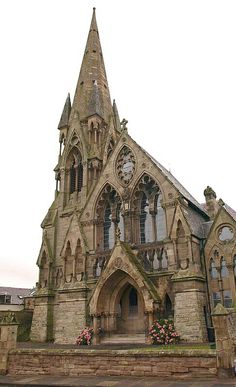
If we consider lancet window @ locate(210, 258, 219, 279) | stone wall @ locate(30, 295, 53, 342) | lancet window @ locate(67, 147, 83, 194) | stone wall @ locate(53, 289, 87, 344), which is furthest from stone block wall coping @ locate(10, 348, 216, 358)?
lancet window @ locate(67, 147, 83, 194)

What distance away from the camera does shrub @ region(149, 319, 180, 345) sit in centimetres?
1759

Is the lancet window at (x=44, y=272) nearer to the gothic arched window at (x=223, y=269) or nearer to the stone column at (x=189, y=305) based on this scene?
the stone column at (x=189, y=305)

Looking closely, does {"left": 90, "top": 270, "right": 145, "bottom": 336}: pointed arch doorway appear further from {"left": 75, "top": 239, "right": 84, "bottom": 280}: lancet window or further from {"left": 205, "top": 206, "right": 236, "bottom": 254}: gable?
{"left": 205, "top": 206, "right": 236, "bottom": 254}: gable

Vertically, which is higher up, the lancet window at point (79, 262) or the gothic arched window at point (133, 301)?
the lancet window at point (79, 262)

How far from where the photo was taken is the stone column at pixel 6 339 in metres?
14.1

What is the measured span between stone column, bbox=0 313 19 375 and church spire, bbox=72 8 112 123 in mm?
21856

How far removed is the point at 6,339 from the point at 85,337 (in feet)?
24.1

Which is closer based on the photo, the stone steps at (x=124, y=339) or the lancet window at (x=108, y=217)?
the stone steps at (x=124, y=339)

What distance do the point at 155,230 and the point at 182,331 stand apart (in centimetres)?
662

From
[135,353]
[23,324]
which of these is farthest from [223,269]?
[23,324]

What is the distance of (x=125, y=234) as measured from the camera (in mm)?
23484

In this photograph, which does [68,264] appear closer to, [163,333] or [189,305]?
[163,333]

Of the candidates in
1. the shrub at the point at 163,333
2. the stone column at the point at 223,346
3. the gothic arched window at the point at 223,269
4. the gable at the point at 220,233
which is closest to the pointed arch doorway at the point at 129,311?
the shrub at the point at 163,333

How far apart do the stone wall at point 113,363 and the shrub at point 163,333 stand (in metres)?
6.24
